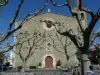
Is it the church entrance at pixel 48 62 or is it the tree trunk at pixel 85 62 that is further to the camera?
the church entrance at pixel 48 62

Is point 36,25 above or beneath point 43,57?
above

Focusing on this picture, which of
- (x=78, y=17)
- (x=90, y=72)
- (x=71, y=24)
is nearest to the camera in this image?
(x=90, y=72)

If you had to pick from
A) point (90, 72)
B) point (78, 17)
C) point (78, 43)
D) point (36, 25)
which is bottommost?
point (90, 72)

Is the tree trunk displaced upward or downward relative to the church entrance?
downward

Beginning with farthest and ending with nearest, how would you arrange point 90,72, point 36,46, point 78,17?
point 36,46, point 78,17, point 90,72

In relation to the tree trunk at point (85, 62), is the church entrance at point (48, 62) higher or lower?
higher

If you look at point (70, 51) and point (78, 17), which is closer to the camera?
point (78, 17)

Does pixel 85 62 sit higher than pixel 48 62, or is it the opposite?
pixel 48 62

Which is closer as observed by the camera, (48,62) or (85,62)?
(85,62)

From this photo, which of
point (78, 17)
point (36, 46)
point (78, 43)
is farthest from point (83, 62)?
point (36, 46)

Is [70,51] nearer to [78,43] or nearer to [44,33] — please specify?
[44,33]

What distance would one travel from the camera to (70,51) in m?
52.8

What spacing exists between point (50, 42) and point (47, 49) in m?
1.51

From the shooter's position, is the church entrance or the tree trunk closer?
the tree trunk
